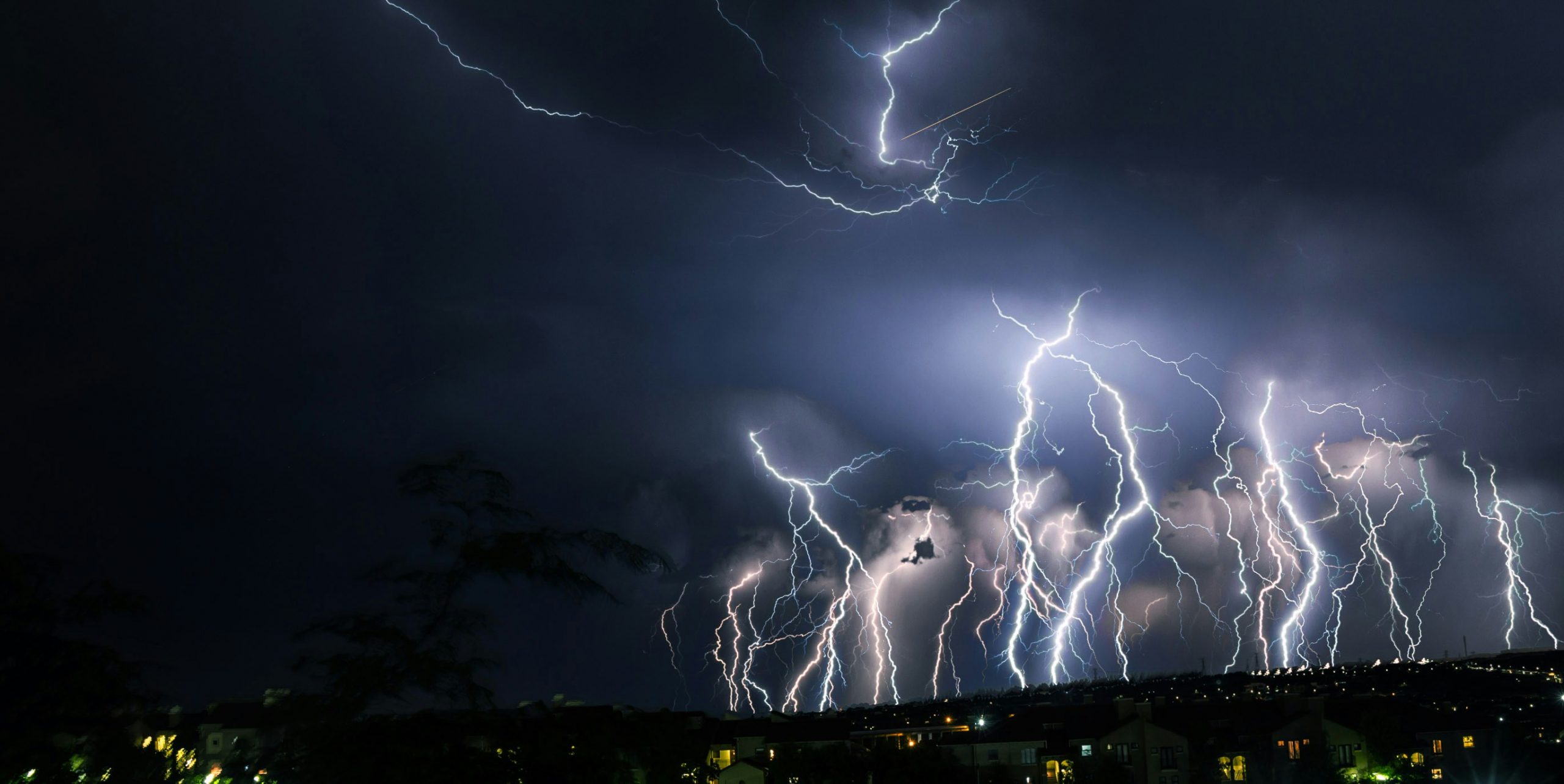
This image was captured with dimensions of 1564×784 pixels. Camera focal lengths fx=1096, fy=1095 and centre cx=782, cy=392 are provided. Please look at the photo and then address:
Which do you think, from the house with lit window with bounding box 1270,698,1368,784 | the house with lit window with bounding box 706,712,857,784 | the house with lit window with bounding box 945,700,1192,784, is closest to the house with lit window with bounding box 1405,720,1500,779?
the house with lit window with bounding box 1270,698,1368,784

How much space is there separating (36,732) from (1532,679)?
7266cm

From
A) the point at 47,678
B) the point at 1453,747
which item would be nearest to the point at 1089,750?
the point at 1453,747

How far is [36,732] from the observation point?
391 inches

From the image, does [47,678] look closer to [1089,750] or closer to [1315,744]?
[1089,750]

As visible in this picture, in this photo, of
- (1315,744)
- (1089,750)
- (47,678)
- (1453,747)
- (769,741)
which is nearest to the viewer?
(47,678)

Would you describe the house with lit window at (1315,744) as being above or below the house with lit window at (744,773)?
above

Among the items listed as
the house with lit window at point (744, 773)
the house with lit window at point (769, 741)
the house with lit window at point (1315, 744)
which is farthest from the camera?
the house with lit window at point (744, 773)

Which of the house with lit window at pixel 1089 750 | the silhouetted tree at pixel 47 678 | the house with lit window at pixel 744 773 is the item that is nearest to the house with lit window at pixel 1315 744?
the house with lit window at pixel 1089 750

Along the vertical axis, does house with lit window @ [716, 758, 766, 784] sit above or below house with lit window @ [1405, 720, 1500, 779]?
below

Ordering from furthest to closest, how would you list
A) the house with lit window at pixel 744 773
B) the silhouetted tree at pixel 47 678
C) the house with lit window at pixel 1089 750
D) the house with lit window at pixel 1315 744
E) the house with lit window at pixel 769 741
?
the house with lit window at pixel 744 773 < the house with lit window at pixel 769 741 < the house with lit window at pixel 1315 744 < the house with lit window at pixel 1089 750 < the silhouetted tree at pixel 47 678

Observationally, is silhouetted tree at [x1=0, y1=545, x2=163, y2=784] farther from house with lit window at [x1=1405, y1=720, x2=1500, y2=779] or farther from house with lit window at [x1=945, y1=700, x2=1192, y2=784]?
house with lit window at [x1=1405, y1=720, x2=1500, y2=779]

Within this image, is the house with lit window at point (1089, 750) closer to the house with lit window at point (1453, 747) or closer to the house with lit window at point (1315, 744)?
the house with lit window at point (1315, 744)

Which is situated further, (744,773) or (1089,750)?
(744,773)

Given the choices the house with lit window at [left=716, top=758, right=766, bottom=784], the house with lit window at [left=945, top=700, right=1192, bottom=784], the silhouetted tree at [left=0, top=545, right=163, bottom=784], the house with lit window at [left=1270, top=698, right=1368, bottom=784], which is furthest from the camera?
the house with lit window at [left=716, top=758, right=766, bottom=784]
